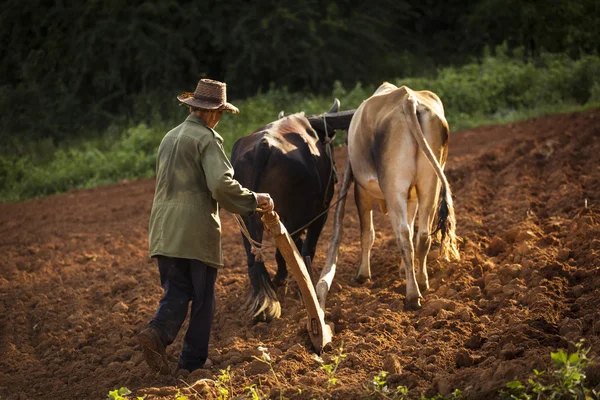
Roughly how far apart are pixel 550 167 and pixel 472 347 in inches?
250

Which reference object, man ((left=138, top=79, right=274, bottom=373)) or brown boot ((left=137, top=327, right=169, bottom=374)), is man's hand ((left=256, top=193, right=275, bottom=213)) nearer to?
man ((left=138, top=79, right=274, bottom=373))

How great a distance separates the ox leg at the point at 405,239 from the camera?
7.14m

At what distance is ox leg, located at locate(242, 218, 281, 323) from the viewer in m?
7.27

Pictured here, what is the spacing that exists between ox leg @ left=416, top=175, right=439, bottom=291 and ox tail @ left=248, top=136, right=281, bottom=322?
4.25 feet

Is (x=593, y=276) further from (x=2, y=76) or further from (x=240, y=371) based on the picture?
(x=2, y=76)

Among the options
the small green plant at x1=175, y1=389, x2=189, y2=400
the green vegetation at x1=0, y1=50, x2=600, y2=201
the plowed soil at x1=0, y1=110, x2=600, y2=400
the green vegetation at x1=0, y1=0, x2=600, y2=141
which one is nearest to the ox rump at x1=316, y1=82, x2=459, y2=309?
the plowed soil at x1=0, y1=110, x2=600, y2=400

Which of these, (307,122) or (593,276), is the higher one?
(307,122)

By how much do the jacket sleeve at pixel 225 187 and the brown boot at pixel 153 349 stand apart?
100 centimetres

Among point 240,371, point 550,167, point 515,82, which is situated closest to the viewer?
point 240,371

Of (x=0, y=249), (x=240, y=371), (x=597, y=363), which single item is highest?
(x=597, y=363)

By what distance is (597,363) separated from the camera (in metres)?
4.55

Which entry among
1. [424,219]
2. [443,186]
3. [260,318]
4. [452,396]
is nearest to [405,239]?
[424,219]

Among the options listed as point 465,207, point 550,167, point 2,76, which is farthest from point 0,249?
point 2,76

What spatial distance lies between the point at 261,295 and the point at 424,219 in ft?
5.12
